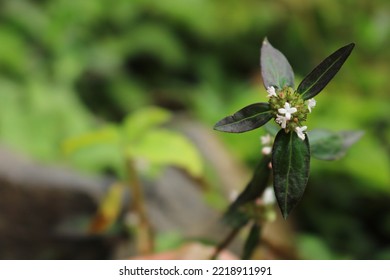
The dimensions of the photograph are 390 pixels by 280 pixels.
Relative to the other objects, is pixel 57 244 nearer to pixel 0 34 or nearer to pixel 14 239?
pixel 14 239

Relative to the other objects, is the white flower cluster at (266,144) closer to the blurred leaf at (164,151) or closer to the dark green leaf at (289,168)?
the dark green leaf at (289,168)

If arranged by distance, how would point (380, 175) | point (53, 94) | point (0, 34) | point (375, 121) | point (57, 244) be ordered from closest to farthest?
point (57, 244)
point (380, 175)
point (375, 121)
point (53, 94)
point (0, 34)

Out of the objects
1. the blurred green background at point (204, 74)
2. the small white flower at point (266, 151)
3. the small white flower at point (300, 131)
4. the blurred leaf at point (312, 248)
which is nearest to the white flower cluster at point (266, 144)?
the small white flower at point (266, 151)

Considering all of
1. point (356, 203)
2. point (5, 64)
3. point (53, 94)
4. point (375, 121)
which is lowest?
point (356, 203)

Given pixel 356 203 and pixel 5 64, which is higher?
pixel 5 64

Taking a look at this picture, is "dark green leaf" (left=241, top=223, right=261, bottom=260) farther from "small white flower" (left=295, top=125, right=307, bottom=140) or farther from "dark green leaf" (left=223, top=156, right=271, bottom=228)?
"small white flower" (left=295, top=125, right=307, bottom=140)

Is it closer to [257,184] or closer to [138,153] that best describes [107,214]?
[138,153]
